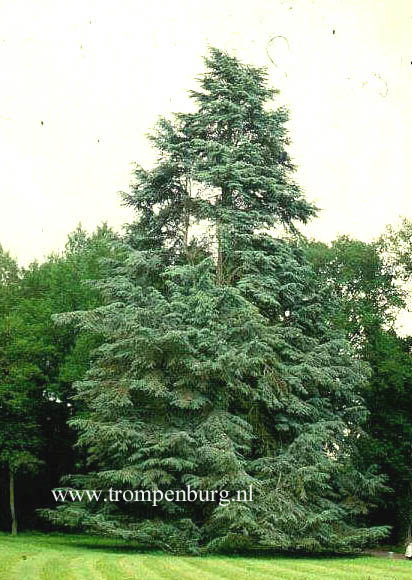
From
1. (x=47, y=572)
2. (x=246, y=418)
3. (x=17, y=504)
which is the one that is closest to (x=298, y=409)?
(x=246, y=418)

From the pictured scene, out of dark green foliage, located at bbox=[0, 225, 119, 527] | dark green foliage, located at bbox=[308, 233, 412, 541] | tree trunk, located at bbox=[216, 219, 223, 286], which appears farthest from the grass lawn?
dark green foliage, located at bbox=[308, 233, 412, 541]

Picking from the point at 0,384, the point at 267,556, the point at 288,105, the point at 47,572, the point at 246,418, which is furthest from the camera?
the point at 0,384

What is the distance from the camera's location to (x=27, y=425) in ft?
91.2

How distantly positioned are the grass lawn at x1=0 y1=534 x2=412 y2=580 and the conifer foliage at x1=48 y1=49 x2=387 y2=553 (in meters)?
1.29

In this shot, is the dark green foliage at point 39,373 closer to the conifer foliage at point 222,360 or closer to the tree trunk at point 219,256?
the conifer foliage at point 222,360

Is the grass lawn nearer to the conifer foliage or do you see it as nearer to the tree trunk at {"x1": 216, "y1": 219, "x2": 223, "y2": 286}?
the conifer foliage

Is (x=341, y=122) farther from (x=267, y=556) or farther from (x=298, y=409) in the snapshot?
(x=267, y=556)

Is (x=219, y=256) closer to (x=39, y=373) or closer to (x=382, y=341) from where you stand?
(x=39, y=373)

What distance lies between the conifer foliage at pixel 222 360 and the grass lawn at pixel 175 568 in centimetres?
129

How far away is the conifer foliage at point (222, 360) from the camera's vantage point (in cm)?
1859

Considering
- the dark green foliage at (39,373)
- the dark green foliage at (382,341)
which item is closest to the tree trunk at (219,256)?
the dark green foliage at (39,373)

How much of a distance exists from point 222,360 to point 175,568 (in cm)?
580

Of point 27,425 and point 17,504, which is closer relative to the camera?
point 27,425

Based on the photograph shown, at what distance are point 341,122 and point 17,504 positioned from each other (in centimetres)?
2050
